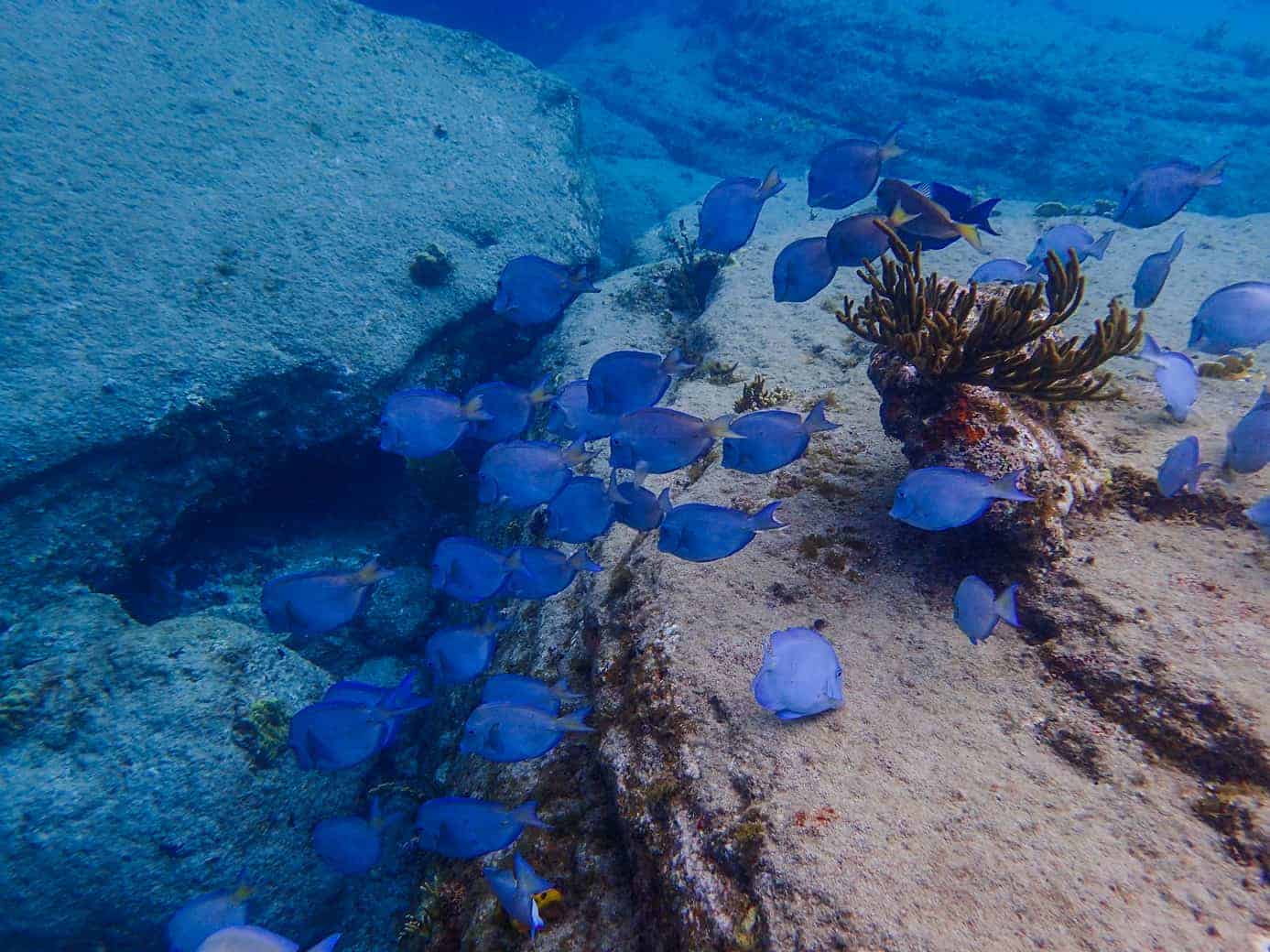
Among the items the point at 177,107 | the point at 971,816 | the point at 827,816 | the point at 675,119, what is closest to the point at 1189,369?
the point at 971,816

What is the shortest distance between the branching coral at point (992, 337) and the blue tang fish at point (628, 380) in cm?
131

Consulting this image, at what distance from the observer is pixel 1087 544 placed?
304cm

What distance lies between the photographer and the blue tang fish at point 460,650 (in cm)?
338

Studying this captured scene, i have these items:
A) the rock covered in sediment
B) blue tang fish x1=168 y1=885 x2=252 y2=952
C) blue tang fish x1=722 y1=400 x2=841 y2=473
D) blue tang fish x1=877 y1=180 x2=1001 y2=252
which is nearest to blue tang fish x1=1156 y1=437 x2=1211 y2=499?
blue tang fish x1=877 y1=180 x2=1001 y2=252

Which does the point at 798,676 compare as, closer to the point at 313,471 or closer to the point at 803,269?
the point at 803,269

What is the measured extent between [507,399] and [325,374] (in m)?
3.47

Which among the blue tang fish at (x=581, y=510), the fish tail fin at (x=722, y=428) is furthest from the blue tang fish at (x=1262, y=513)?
the blue tang fish at (x=581, y=510)

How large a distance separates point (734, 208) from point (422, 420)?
2.43m

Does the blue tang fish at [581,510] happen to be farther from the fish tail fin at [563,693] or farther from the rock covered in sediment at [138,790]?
the rock covered in sediment at [138,790]

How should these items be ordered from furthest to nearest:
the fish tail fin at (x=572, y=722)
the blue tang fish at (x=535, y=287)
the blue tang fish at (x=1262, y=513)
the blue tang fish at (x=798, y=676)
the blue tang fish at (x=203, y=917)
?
the blue tang fish at (x=535, y=287) < the blue tang fish at (x=203, y=917) < the blue tang fish at (x=1262, y=513) < the fish tail fin at (x=572, y=722) < the blue tang fish at (x=798, y=676)

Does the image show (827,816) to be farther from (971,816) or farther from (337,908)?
(337,908)

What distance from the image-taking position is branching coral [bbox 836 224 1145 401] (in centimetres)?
309

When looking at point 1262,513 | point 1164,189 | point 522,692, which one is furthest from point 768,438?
point 1164,189

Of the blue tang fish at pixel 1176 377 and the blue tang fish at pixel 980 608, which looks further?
the blue tang fish at pixel 1176 377
